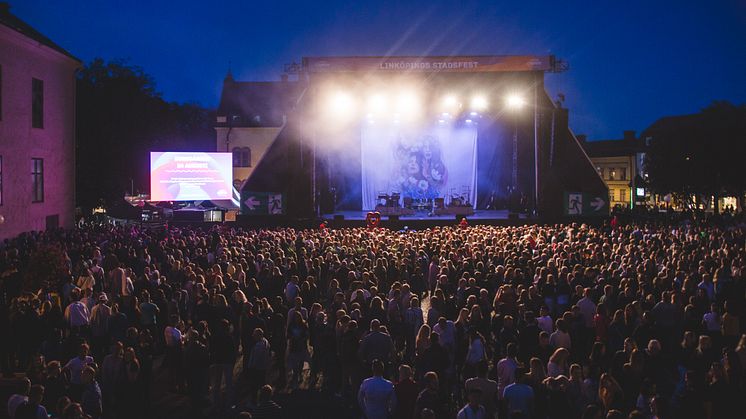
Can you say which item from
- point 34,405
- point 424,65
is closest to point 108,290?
point 34,405

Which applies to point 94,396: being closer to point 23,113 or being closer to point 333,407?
point 333,407

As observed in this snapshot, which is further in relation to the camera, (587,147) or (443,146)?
(587,147)

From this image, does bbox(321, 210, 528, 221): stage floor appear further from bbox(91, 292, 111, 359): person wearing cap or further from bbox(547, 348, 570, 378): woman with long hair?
bbox(547, 348, 570, 378): woman with long hair

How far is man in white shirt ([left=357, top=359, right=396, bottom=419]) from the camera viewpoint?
6.58m

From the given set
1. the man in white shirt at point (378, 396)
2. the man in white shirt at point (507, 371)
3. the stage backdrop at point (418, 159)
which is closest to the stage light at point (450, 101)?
the stage backdrop at point (418, 159)

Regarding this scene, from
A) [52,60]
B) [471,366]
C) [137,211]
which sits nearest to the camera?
[471,366]

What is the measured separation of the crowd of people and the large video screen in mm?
16235

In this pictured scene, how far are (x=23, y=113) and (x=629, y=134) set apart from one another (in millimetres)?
64805

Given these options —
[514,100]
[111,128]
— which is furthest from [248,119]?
[514,100]

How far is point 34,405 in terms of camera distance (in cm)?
582

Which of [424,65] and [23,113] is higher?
[424,65]

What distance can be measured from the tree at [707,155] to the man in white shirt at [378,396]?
1625 inches

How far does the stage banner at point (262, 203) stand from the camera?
95.6ft

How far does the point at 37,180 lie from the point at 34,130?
74.9 inches
